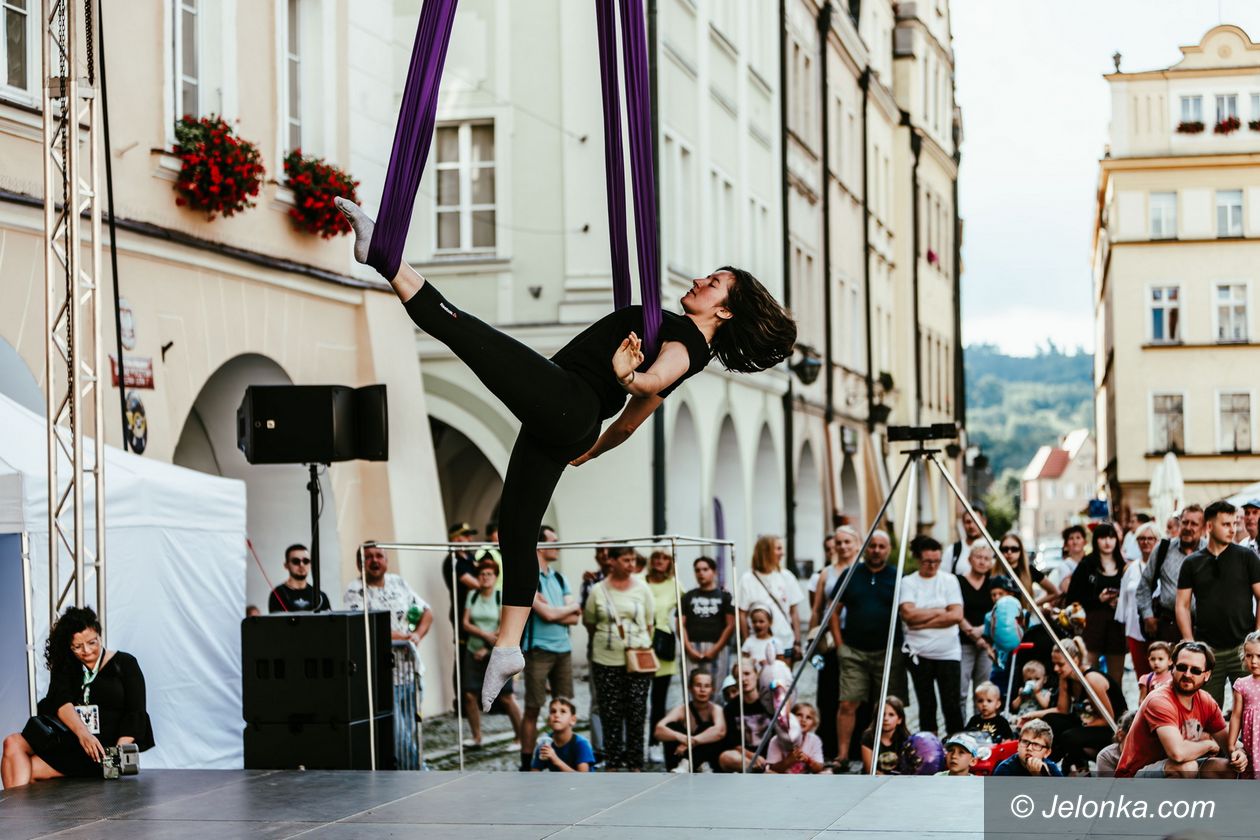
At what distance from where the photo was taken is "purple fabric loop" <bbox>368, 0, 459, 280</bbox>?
593 centimetres

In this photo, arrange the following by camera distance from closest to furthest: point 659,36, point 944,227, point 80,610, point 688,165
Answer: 1. point 80,610
2. point 659,36
3. point 688,165
4. point 944,227

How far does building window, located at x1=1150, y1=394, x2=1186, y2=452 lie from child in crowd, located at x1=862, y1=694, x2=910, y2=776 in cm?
3745

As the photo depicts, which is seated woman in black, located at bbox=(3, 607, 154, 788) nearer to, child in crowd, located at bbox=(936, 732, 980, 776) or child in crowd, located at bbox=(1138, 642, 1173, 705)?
child in crowd, located at bbox=(936, 732, 980, 776)

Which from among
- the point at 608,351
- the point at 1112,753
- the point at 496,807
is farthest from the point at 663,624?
the point at 608,351

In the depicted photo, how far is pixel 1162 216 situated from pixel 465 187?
97.9 feet

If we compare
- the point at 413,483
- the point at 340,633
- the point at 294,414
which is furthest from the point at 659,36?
the point at 340,633

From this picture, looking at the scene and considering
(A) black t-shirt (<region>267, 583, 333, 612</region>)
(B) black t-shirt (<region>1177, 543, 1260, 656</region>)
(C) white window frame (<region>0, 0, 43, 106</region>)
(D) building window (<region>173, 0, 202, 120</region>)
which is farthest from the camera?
(D) building window (<region>173, 0, 202, 120</region>)

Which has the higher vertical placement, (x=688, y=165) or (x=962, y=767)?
(x=688, y=165)

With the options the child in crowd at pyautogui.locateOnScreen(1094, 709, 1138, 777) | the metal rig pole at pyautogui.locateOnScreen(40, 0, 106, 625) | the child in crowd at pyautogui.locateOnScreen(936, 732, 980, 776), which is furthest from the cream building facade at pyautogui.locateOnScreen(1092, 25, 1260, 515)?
the metal rig pole at pyautogui.locateOnScreen(40, 0, 106, 625)

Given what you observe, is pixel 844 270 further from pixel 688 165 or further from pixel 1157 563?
pixel 1157 563

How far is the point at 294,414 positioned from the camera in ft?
37.2

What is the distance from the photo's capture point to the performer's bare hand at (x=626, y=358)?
6160mm

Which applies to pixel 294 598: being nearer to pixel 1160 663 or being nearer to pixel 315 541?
pixel 315 541

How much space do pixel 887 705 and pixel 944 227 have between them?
41.8 metres
